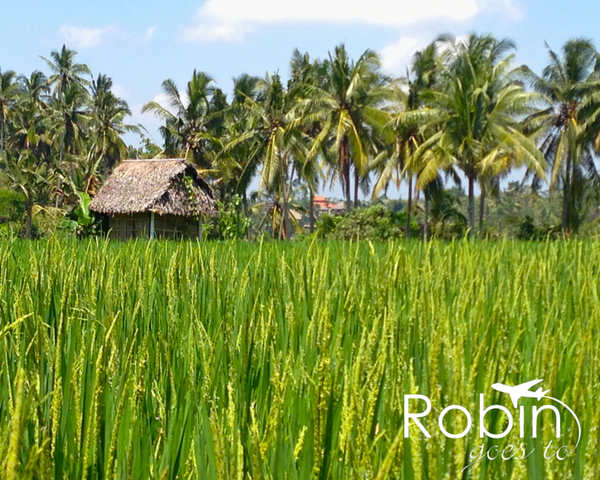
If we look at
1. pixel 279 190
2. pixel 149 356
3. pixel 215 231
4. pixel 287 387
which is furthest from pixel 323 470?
pixel 279 190

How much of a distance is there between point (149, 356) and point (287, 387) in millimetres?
367

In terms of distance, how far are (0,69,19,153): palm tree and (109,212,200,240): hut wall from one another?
19163mm

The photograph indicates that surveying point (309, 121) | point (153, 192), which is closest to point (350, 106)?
point (309, 121)

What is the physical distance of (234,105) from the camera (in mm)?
25938

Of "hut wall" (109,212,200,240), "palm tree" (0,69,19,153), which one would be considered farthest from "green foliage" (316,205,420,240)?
"palm tree" (0,69,19,153)

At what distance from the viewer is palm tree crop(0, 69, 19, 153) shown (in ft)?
109

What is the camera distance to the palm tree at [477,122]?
18.2m

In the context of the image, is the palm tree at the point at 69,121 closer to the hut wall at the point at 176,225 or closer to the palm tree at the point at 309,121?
the palm tree at the point at 309,121

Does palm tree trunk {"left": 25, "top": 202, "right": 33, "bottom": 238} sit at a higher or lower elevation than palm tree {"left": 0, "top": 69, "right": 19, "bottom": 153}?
lower

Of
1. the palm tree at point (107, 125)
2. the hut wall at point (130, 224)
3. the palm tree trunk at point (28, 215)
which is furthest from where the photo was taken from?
the palm tree at point (107, 125)

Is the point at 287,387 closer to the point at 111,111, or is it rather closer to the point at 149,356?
the point at 149,356

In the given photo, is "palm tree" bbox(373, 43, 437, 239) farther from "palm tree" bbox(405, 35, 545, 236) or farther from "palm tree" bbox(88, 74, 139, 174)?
"palm tree" bbox(88, 74, 139, 174)

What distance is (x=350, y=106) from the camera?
21.4 metres

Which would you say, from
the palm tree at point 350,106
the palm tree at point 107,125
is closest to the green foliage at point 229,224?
the palm tree at point 350,106
